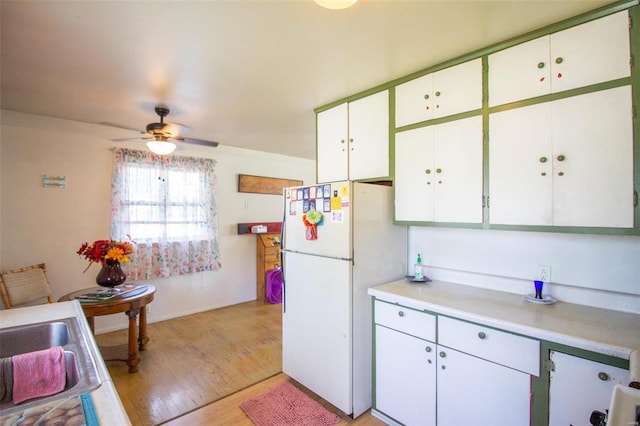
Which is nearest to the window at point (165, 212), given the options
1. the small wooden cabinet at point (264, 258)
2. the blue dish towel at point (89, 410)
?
the small wooden cabinet at point (264, 258)

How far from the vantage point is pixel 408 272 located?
8.25 feet

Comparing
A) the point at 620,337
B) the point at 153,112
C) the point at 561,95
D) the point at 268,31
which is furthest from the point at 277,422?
the point at 153,112

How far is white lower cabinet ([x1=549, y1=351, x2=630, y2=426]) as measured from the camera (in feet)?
4.03

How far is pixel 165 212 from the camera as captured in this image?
12.7ft

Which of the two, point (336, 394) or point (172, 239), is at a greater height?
point (172, 239)

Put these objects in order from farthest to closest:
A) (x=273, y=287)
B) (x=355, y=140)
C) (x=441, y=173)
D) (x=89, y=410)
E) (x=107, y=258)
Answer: (x=273, y=287) → (x=107, y=258) → (x=355, y=140) → (x=441, y=173) → (x=89, y=410)

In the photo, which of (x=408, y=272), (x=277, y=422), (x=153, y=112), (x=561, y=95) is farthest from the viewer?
(x=153, y=112)

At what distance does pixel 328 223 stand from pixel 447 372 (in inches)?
45.8

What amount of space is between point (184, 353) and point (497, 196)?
124 inches

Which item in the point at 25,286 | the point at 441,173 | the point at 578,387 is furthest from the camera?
the point at 25,286

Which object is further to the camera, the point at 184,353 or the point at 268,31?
the point at 184,353

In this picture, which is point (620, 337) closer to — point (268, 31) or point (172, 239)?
point (268, 31)

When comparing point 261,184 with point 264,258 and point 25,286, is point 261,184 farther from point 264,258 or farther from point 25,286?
point 25,286

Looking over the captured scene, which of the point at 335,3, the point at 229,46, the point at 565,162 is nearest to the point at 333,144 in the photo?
the point at 229,46
